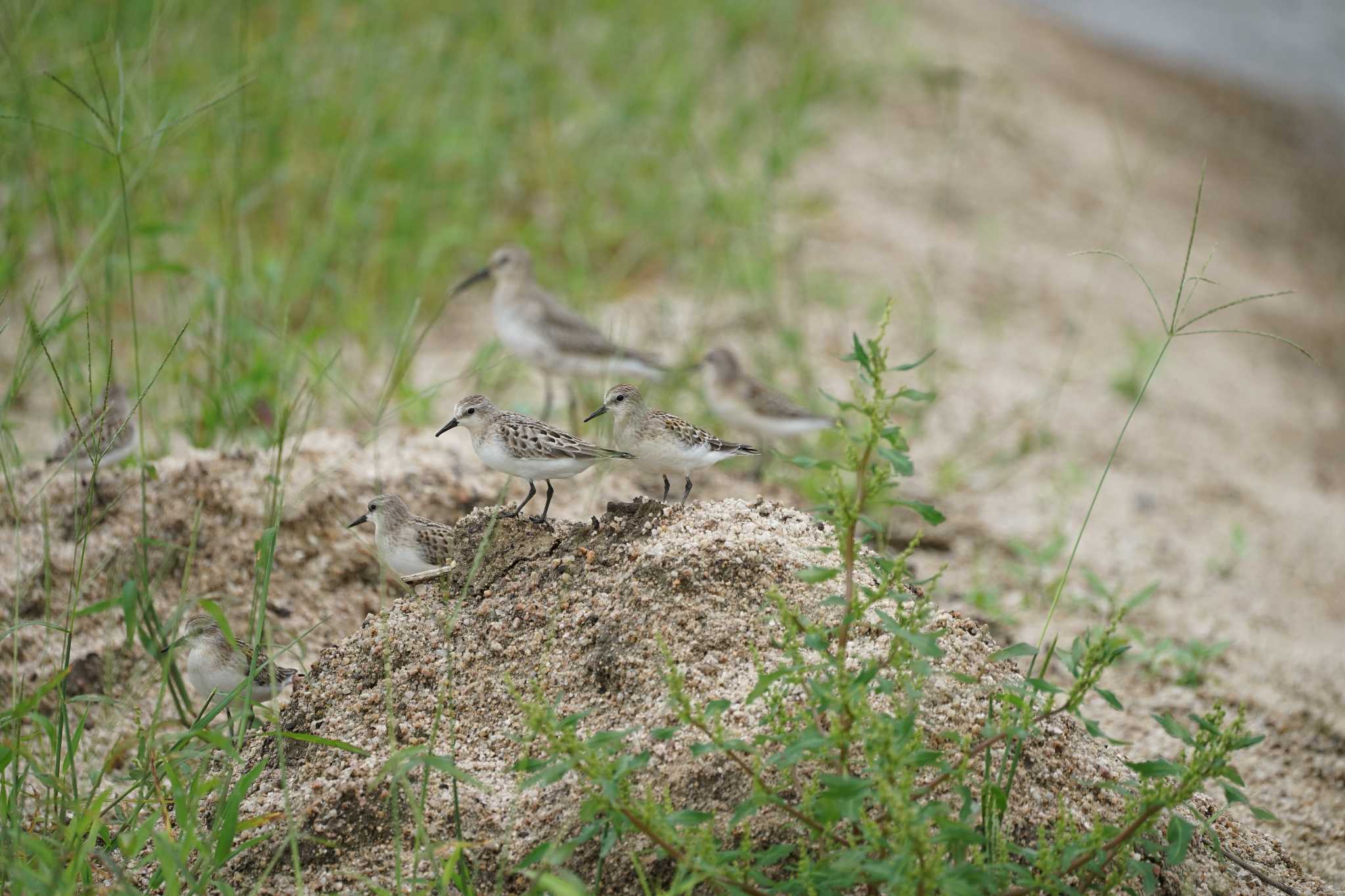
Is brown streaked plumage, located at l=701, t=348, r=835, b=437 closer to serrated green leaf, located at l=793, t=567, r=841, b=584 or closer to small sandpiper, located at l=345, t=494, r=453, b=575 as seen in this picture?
small sandpiper, located at l=345, t=494, r=453, b=575

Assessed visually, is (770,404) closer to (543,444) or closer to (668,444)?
(668,444)

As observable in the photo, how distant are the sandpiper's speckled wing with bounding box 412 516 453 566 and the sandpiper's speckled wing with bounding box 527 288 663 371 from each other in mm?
2182

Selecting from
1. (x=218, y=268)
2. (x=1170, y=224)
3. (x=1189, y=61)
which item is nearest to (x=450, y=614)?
(x=218, y=268)

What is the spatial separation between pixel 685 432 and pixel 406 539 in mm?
888

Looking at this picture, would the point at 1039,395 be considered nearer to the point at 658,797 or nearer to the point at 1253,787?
the point at 1253,787

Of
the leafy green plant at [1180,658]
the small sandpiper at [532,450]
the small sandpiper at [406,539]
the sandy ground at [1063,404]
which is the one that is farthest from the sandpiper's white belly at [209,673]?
the leafy green plant at [1180,658]

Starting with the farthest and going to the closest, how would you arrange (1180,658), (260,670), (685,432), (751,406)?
(751,406)
(1180,658)
(685,432)
(260,670)

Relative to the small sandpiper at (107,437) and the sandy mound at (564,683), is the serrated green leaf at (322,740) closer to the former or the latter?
the sandy mound at (564,683)

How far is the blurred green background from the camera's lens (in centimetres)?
551

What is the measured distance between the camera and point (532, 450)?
11.9 ft

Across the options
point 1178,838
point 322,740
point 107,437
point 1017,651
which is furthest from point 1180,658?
point 107,437

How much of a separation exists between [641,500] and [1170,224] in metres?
8.46

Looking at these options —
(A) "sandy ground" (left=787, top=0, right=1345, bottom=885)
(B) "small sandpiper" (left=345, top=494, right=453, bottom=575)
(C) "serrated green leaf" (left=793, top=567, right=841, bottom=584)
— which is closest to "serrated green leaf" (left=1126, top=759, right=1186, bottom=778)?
(C) "serrated green leaf" (left=793, top=567, right=841, bottom=584)

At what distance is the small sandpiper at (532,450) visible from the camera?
3.61 meters
